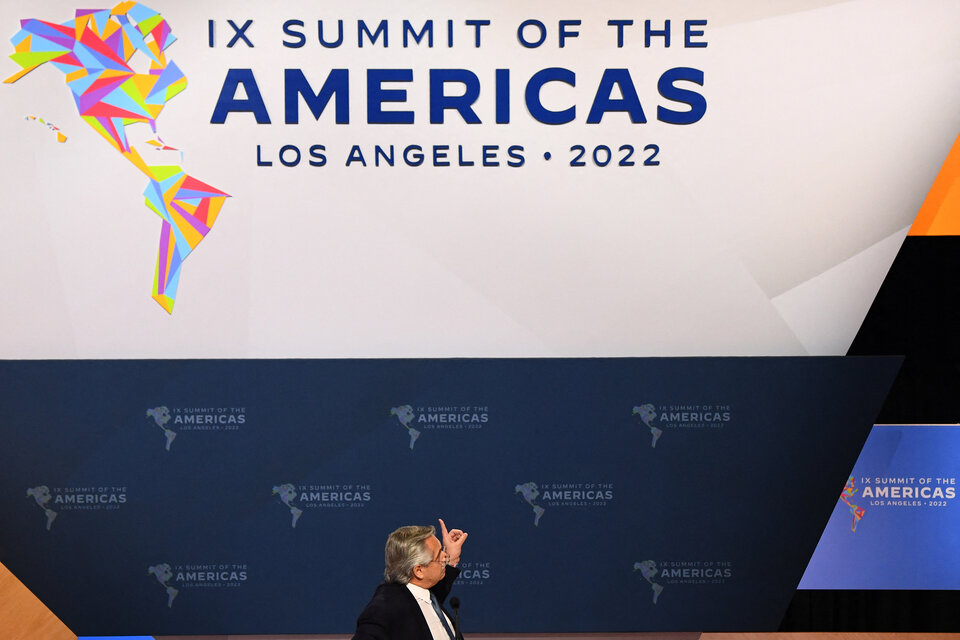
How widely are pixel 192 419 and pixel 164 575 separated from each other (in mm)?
673

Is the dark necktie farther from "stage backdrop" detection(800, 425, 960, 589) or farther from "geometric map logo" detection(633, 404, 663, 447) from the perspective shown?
"stage backdrop" detection(800, 425, 960, 589)

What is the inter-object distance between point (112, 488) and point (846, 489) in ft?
10.1

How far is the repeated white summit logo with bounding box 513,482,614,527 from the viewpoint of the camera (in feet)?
11.2

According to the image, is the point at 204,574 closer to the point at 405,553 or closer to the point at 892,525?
the point at 405,553

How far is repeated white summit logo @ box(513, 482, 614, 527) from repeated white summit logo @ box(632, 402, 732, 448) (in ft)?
1.00

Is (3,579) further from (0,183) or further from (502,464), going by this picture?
(502,464)

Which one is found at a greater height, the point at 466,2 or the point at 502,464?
the point at 466,2

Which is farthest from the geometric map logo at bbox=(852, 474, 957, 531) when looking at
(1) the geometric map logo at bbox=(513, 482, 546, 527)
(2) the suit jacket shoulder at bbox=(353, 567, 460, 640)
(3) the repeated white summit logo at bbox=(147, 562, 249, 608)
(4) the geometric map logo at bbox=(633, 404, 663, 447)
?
A: (3) the repeated white summit logo at bbox=(147, 562, 249, 608)

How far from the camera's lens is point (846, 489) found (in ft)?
11.3

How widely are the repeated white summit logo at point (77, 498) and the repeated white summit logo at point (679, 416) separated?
2181 mm

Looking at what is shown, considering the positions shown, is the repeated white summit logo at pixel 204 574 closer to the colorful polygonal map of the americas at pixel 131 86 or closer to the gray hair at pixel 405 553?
the colorful polygonal map of the americas at pixel 131 86

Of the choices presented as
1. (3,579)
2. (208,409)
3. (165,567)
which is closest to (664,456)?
(208,409)

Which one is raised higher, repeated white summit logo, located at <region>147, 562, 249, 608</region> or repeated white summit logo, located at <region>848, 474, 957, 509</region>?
repeated white summit logo, located at <region>848, 474, 957, 509</region>

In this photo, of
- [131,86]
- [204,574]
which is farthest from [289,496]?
[131,86]
